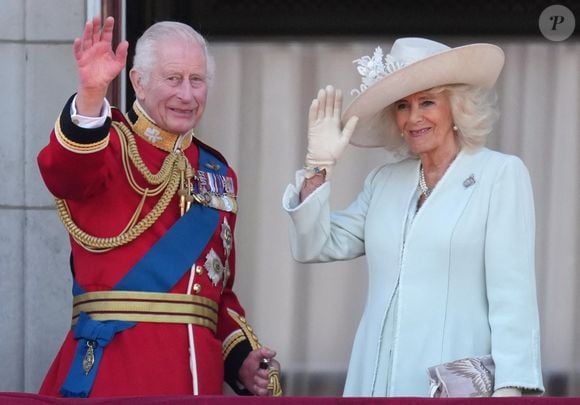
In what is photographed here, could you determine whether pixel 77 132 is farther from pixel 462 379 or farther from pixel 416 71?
pixel 462 379

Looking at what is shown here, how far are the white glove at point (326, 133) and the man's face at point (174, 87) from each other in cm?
31

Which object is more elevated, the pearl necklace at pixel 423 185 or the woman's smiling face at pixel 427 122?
the woman's smiling face at pixel 427 122

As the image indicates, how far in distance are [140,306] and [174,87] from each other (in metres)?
0.56

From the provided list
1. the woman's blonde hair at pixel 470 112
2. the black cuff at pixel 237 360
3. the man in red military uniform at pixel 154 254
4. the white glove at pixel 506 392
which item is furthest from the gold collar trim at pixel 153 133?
the white glove at pixel 506 392

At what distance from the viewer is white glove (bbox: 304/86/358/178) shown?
166 inches

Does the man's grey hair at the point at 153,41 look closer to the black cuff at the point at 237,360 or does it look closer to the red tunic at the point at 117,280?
the red tunic at the point at 117,280

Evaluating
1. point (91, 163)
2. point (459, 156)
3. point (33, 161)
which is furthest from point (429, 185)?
point (33, 161)

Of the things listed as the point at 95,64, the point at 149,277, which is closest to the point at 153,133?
the point at 149,277

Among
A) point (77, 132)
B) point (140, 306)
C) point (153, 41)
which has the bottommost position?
point (140, 306)

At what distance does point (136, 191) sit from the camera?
13.7ft

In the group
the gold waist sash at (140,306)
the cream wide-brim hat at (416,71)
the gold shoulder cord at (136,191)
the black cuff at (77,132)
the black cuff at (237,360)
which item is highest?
the cream wide-brim hat at (416,71)

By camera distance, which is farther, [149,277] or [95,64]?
[149,277]

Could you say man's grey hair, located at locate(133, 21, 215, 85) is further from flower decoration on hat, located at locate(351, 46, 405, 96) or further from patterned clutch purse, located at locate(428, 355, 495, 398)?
patterned clutch purse, located at locate(428, 355, 495, 398)

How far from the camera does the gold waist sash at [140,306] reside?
414 centimetres
